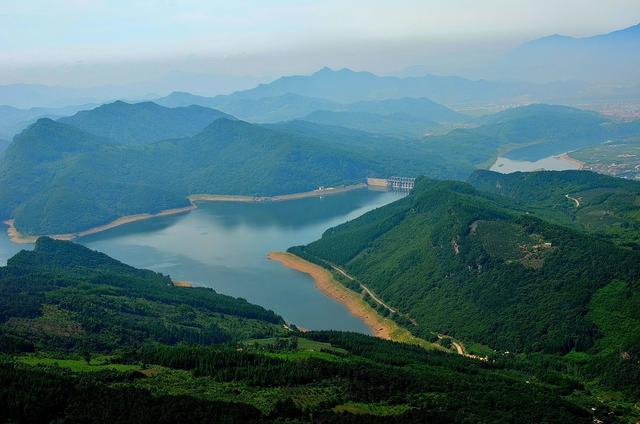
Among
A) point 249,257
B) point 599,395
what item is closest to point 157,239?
point 249,257

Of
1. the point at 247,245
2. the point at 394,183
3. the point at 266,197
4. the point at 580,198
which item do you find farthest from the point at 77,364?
the point at 394,183

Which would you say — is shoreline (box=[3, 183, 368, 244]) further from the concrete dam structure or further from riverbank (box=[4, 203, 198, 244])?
the concrete dam structure

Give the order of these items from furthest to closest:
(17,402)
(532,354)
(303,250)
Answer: (303,250) → (532,354) → (17,402)

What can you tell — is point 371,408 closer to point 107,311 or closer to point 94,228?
point 107,311

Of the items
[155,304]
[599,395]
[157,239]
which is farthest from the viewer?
[157,239]

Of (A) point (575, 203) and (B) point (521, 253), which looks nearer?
(B) point (521, 253)

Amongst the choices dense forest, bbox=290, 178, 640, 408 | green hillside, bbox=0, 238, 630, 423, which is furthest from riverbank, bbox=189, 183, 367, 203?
green hillside, bbox=0, 238, 630, 423

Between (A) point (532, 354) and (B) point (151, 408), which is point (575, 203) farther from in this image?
(B) point (151, 408)
